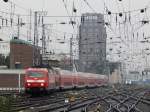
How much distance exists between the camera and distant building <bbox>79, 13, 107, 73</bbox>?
6602 centimetres

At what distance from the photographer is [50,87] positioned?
51.4 metres

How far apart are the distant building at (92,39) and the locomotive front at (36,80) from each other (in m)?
7.40

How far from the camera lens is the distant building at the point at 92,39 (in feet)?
217

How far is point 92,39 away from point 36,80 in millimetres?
34655

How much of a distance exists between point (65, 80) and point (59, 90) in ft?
9.89

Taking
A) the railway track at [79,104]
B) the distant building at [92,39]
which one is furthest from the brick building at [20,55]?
the railway track at [79,104]

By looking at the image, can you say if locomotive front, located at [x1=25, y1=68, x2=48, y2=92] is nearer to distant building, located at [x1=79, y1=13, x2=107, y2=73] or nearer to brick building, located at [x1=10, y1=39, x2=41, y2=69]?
distant building, located at [x1=79, y1=13, x2=107, y2=73]

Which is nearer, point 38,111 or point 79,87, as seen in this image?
point 38,111

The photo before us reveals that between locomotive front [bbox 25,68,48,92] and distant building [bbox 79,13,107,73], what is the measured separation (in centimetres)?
740

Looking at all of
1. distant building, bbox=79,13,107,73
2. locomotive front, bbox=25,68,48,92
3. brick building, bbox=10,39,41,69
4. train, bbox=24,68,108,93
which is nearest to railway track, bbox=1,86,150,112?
locomotive front, bbox=25,68,48,92

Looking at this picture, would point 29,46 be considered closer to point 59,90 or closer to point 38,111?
point 59,90

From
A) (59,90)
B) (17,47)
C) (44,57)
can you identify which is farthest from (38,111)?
(17,47)

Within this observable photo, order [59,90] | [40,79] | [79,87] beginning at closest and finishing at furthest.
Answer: [40,79], [59,90], [79,87]

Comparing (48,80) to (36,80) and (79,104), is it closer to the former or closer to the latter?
(36,80)
